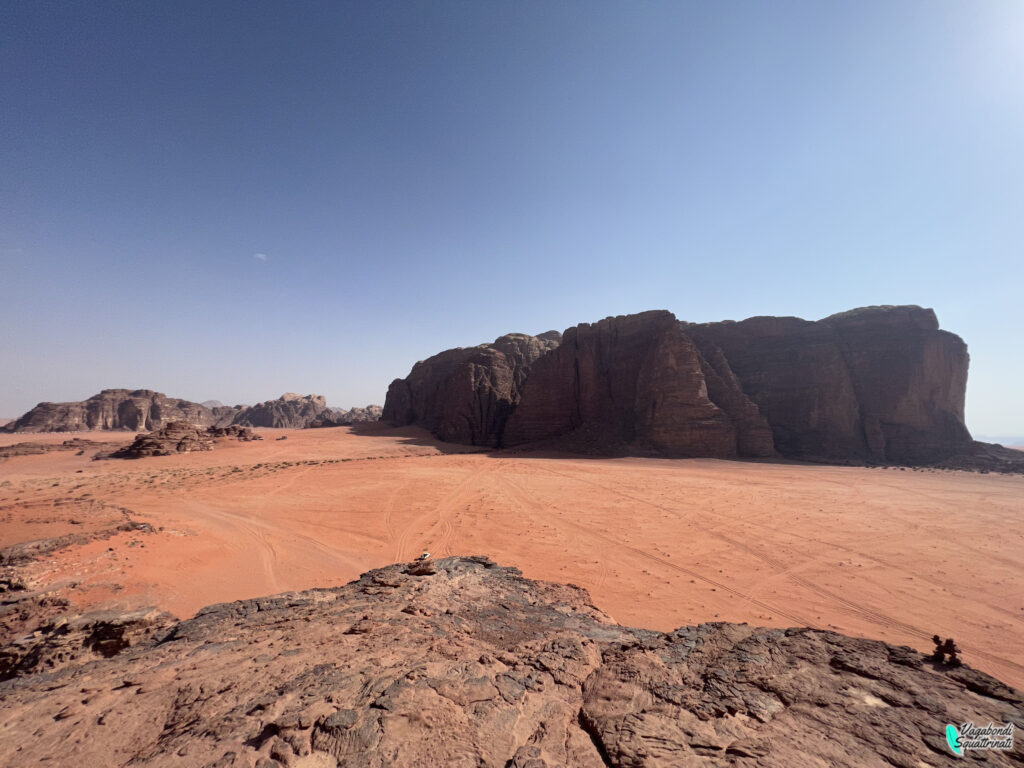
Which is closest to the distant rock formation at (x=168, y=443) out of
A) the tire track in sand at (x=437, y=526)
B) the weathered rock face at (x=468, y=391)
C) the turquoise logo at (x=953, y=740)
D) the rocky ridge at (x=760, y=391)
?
the weathered rock face at (x=468, y=391)

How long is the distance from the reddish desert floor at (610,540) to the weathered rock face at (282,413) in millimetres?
57879

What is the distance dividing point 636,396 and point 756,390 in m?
11.9

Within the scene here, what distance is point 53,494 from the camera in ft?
49.3

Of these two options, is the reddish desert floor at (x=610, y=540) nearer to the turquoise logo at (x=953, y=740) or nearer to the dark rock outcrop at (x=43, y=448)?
the turquoise logo at (x=953, y=740)

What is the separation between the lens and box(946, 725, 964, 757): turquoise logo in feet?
8.20

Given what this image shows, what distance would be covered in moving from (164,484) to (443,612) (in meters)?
20.0

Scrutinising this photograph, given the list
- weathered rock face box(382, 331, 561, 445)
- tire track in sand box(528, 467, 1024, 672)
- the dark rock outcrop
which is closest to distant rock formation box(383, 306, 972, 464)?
weathered rock face box(382, 331, 561, 445)

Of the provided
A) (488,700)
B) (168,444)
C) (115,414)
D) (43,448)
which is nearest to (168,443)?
(168,444)

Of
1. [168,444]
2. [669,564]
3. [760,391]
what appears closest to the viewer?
[669,564]

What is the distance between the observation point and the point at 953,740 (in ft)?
8.48

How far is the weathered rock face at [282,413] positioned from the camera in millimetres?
73312

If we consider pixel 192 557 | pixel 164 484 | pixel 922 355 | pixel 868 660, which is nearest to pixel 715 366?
pixel 922 355

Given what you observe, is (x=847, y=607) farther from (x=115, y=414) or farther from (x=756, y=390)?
(x=115, y=414)

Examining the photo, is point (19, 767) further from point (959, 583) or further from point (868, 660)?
point (959, 583)
